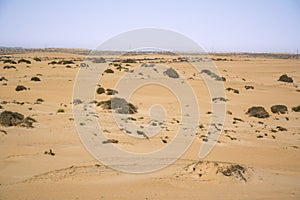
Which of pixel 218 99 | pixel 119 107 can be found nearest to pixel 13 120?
pixel 119 107

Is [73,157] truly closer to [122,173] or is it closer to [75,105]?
[122,173]

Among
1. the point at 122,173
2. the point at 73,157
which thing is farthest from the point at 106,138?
the point at 122,173

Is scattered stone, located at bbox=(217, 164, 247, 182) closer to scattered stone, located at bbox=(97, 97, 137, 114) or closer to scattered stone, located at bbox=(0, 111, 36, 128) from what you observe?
scattered stone, located at bbox=(0, 111, 36, 128)

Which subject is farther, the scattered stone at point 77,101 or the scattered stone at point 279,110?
the scattered stone at point 279,110

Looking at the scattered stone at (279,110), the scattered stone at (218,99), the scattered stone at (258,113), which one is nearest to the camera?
the scattered stone at (258,113)

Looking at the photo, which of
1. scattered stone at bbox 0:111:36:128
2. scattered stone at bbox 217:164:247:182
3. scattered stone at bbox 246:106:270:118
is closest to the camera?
scattered stone at bbox 217:164:247:182

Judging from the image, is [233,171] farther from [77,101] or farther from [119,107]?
[77,101]

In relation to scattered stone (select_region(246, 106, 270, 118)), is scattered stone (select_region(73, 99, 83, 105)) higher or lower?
higher

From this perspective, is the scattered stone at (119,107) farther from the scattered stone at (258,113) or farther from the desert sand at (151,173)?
the scattered stone at (258,113)

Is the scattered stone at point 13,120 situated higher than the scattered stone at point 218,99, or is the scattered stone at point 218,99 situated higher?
the scattered stone at point 13,120

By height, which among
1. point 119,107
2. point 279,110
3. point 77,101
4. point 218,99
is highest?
point 77,101

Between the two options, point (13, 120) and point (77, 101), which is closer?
point (13, 120)

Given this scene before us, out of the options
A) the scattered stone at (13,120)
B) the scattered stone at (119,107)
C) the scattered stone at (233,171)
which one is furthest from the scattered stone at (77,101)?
the scattered stone at (233,171)

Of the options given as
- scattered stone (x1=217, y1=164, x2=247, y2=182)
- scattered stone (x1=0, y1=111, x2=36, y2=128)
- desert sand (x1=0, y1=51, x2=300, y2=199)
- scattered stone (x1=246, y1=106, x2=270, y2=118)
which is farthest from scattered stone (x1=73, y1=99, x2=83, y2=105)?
scattered stone (x1=217, y1=164, x2=247, y2=182)
